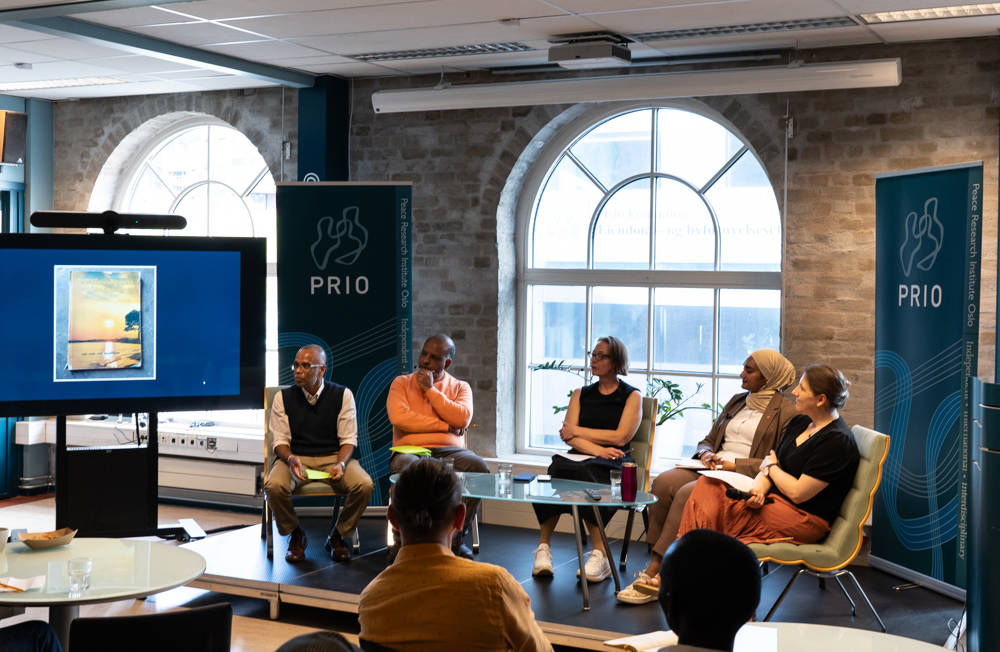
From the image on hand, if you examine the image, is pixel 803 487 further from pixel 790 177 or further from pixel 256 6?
pixel 256 6

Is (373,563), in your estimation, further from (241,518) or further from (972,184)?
(972,184)

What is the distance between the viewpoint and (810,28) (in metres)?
5.89

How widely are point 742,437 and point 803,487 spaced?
87 centimetres

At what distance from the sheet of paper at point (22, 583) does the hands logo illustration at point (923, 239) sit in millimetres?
4420

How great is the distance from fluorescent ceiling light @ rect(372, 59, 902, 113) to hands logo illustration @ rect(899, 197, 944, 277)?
0.72m

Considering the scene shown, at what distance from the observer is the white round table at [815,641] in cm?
274

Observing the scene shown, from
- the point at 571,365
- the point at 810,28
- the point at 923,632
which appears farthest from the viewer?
the point at 571,365

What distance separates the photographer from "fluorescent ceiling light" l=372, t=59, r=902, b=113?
5770mm

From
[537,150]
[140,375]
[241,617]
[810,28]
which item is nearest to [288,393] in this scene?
[140,375]

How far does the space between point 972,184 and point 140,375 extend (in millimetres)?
4632

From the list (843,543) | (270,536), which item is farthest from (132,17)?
(843,543)

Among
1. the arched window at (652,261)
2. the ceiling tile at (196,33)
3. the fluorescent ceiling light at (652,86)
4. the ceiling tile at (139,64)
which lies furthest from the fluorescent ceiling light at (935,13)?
the ceiling tile at (139,64)

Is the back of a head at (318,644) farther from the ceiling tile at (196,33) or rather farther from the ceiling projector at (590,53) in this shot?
the ceiling tile at (196,33)

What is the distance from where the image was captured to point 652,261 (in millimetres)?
7223
